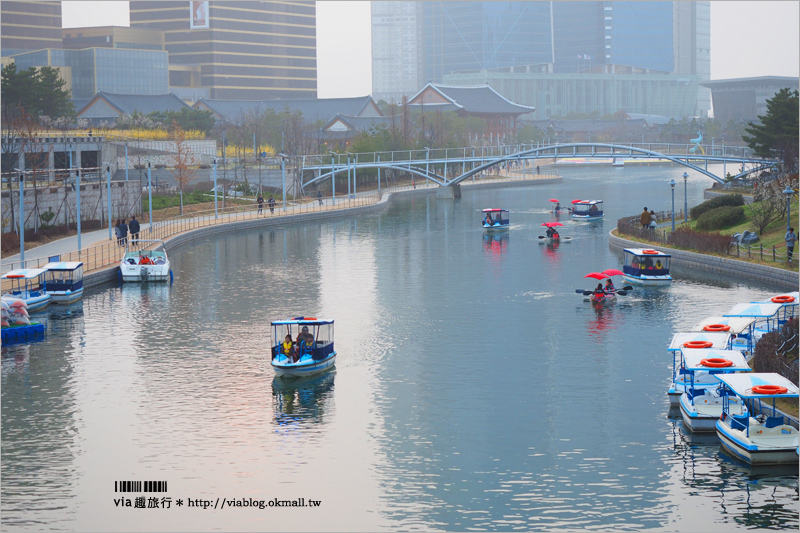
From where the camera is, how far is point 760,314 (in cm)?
3547

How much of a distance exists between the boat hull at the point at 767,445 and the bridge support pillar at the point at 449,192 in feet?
300

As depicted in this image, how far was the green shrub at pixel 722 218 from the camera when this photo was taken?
64812 millimetres

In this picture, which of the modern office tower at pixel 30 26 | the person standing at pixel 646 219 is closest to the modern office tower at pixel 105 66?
the modern office tower at pixel 30 26

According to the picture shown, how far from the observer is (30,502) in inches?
918

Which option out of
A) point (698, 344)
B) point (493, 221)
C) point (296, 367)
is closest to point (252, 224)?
point (493, 221)

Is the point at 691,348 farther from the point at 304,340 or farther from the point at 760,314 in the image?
the point at 304,340

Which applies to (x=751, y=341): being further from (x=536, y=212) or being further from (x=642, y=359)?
(x=536, y=212)

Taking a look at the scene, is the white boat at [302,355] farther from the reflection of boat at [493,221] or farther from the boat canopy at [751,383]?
the reflection of boat at [493,221]

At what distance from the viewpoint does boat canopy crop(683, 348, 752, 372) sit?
1112 inches

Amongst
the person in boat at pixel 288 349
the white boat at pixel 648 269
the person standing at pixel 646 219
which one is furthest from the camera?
the person standing at pixel 646 219

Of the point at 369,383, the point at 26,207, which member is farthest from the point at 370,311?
the point at 26,207

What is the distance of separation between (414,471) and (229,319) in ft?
67.9

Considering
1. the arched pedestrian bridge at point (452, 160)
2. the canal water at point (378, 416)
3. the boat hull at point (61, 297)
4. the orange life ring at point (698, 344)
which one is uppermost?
the arched pedestrian bridge at point (452, 160)

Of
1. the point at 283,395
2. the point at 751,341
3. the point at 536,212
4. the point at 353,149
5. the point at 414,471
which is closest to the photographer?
the point at 414,471
